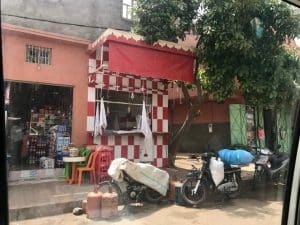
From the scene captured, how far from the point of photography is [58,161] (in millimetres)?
3891

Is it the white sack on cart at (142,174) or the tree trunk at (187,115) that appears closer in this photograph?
the white sack on cart at (142,174)

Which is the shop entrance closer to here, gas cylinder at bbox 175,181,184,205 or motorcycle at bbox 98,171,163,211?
motorcycle at bbox 98,171,163,211

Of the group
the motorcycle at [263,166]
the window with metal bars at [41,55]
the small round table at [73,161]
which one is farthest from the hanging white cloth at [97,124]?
the motorcycle at [263,166]

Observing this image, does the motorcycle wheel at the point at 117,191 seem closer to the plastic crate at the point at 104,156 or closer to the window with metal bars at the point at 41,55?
the plastic crate at the point at 104,156

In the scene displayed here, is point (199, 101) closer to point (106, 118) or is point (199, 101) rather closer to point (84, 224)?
point (106, 118)

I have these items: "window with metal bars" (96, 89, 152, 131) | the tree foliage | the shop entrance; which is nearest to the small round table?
the shop entrance

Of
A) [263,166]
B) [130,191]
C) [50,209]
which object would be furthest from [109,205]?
[263,166]

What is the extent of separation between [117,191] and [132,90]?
5.56 ft

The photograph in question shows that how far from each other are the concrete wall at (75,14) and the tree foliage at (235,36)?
1.75 ft

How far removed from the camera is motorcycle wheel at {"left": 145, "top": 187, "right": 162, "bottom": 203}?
13.3 ft

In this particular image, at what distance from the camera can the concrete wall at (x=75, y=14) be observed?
2.82 m

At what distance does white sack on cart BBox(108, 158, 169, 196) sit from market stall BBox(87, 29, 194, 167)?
1.41 feet

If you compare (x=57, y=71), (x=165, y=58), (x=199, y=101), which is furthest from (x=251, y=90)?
(x=57, y=71)

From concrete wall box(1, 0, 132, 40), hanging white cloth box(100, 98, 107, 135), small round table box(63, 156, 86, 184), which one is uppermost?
concrete wall box(1, 0, 132, 40)
